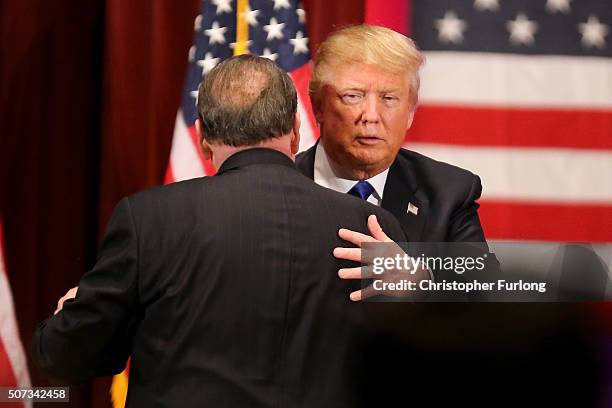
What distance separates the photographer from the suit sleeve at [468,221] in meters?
1.90

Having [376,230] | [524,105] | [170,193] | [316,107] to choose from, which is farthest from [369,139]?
[170,193]

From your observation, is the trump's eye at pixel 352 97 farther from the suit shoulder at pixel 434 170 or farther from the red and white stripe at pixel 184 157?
the red and white stripe at pixel 184 157

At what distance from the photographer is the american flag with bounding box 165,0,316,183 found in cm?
201

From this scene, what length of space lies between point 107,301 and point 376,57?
0.88 metres

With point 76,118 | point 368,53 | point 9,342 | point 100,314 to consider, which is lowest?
point 9,342

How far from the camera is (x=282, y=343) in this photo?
4.28 ft

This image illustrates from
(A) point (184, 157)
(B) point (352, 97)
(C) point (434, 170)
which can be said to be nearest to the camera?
(B) point (352, 97)

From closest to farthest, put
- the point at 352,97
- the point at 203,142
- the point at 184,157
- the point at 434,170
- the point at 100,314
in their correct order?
the point at 100,314, the point at 203,142, the point at 352,97, the point at 434,170, the point at 184,157

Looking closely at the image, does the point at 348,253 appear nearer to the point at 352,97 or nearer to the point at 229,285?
the point at 229,285

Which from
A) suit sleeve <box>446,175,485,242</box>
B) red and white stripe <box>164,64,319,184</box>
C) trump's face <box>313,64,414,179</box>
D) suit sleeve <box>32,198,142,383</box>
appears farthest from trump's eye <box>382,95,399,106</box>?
Result: suit sleeve <box>32,198,142,383</box>

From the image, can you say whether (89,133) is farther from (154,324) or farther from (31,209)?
(154,324)

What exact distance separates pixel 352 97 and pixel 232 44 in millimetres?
376

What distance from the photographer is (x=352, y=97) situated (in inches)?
72.7

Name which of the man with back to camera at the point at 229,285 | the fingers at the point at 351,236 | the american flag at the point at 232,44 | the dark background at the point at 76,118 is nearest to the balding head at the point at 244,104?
the man with back to camera at the point at 229,285
